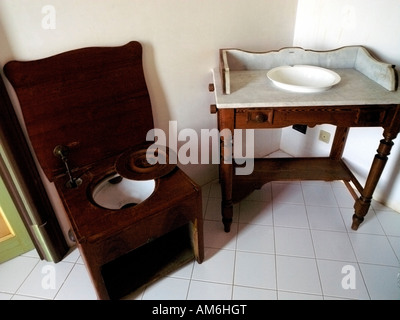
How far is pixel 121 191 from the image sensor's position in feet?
4.39

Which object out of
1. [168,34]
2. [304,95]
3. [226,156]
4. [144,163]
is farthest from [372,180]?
[168,34]

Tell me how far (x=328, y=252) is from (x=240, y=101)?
88 cm

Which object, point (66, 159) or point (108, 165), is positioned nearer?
point (66, 159)

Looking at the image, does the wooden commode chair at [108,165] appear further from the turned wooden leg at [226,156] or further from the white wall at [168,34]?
the turned wooden leg at [226,156]

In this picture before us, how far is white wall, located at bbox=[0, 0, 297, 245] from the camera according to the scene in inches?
40.3

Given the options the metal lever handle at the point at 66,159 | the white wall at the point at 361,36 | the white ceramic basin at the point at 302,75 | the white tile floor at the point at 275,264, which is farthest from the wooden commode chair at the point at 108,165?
the white wall at the point at 361,36

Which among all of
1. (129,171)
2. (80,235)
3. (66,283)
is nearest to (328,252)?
(129,171)

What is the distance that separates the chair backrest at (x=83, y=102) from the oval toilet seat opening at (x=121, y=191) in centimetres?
12

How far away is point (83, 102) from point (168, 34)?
489mm

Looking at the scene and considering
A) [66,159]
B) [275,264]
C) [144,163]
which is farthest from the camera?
[275,264]

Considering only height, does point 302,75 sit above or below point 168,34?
below

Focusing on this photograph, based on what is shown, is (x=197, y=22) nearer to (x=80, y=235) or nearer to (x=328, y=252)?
(x=80, y=235)

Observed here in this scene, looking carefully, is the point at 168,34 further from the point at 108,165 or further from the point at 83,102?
the point at 108,165

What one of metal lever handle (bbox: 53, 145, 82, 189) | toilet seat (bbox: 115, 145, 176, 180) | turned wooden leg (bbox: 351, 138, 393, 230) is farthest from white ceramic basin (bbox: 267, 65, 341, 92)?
metal lever handle (bbox: 53, 145, 82, 189)
